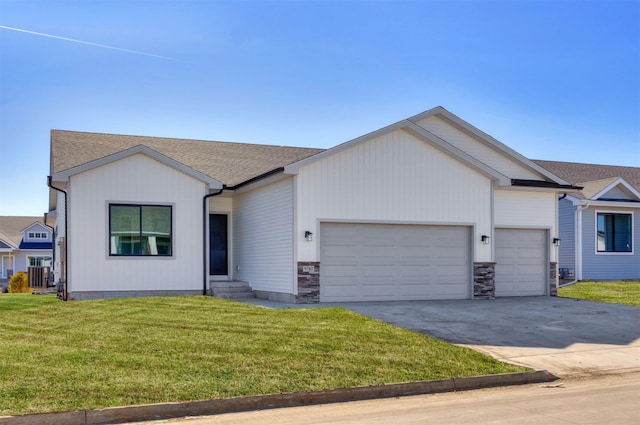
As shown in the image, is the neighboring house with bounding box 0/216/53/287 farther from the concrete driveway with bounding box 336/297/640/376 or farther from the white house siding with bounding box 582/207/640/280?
the concrete driveway with bounding box 336/297/640/376

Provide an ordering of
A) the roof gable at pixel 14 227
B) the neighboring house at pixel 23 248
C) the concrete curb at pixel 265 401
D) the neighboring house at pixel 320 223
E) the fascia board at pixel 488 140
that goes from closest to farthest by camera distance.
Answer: the concrete curb at pixel 265 401 → the neighboring house at pixel 320 223 → the fascia board at pixel 488 140 → the neighboring house at pixel 23 248 → the roof gable at pixel 14 227

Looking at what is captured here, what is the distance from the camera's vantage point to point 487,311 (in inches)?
638

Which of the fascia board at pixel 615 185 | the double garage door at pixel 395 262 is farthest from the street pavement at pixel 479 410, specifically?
the fascia board at pixel 615 185

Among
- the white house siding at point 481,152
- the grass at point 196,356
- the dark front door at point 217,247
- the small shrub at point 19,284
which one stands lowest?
the small shrub at point 19,284

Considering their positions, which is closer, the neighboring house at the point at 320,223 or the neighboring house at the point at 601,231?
the neighboring house at the point at 320,223

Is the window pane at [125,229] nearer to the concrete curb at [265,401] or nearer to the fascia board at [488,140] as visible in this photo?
the fascia board at [488,140]

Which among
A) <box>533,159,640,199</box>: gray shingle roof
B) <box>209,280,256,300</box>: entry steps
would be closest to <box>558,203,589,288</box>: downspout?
<box>533,159,640,199</box>: gray shingle roof

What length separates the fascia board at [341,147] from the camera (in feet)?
55.7

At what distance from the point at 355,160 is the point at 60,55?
8758 millimetres

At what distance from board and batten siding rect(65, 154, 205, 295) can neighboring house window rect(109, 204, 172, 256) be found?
164mm

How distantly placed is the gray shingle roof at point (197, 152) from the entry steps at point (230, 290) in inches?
127

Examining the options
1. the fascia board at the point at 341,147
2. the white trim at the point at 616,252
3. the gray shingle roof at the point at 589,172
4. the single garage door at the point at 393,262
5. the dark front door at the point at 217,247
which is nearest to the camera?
the fascia board at the point at 341,147

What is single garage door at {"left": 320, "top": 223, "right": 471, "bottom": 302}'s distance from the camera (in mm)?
17656

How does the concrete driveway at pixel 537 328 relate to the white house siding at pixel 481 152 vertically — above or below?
below
